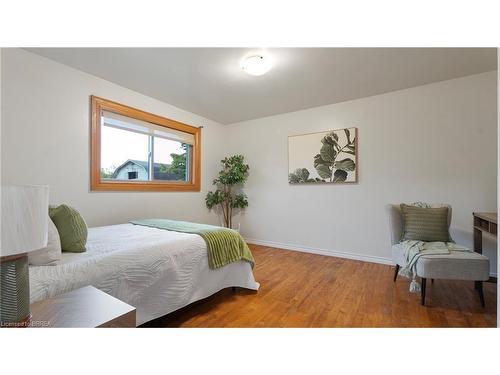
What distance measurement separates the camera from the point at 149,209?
9.91ft

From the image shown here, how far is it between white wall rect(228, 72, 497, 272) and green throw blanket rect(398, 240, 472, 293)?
0.81 meters

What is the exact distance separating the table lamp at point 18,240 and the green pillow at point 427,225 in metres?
2.79

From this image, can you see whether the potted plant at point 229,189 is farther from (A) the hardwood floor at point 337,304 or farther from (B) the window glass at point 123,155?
(A) the hardwood floor at point 337,304

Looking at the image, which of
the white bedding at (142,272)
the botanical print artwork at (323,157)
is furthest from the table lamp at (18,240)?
the botanical print artwork at (323,157)

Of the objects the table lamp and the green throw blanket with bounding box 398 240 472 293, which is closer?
the table lamp

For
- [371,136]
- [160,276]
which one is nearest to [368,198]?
[371,136]

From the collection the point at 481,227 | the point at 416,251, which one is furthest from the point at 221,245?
the point at 481,227

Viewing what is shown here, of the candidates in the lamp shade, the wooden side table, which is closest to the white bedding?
the lamp shade

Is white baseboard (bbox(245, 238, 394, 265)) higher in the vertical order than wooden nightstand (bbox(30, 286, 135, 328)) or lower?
lower

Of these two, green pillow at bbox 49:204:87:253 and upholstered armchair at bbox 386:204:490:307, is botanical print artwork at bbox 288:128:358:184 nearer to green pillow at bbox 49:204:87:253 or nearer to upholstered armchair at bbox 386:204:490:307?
upholstered armchair at bbox 386:204:490:307

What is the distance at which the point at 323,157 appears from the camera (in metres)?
3.23

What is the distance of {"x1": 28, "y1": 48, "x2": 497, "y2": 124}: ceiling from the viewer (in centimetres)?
198
